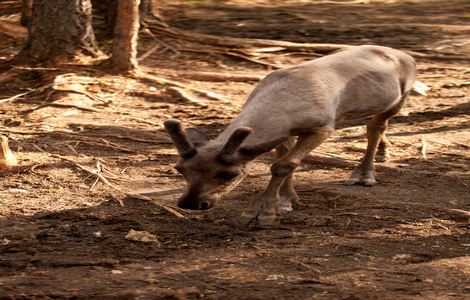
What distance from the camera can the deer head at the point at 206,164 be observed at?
6.45 m

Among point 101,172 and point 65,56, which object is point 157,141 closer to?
point 101,172

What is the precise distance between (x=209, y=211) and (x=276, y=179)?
686mm

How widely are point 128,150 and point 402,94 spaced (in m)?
2.95

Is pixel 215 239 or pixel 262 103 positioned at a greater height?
pixel 262 103

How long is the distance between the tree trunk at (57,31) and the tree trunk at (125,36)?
1.61 feet

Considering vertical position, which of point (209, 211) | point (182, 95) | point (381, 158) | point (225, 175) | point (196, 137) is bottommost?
point (182, 95)

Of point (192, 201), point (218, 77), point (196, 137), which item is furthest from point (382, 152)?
point (218, 77)

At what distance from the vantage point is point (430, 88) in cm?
1304

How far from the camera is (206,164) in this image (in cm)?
652

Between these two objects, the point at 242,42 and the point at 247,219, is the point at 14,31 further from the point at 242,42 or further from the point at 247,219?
the point at 247,219

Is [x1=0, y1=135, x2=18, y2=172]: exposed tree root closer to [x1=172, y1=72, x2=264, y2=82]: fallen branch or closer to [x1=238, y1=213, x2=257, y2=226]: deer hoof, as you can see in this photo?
[x1=238, y1=213, x2=257, y2=226]: deer hoof

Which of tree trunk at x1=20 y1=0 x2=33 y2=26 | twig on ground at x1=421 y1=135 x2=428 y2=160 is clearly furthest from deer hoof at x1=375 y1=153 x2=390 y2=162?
tree trunk at x1=20 y1=0 x2=33 y2=26

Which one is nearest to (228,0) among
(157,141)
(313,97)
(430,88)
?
(430,88)

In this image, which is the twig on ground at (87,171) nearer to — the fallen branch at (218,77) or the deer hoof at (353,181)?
the deer hoof at (353,181)
